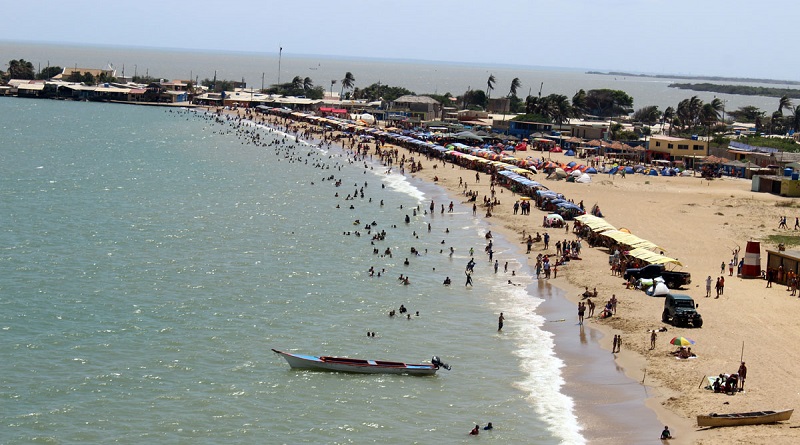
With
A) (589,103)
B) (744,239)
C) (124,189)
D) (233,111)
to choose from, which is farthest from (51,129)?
(744,239)

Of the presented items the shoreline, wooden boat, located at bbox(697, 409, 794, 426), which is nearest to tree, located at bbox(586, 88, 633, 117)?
the shoreline

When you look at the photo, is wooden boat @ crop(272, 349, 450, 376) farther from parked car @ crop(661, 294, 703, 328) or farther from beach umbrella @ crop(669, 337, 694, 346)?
parked car @ crop(661, 294, 703, 328)

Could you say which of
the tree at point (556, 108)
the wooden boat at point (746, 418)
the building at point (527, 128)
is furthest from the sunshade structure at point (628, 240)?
the tree at point (556, 108)

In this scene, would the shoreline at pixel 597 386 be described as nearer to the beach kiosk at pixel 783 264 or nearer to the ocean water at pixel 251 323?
the ocean water at pixel 251 323

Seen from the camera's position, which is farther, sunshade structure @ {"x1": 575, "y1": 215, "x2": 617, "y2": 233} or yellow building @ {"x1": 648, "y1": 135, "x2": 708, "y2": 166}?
yellow building @ {"x1": 648, "y1": 135, "x2": 708, "y2": 166}

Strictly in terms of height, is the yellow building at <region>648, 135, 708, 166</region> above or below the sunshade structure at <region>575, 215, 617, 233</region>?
above
